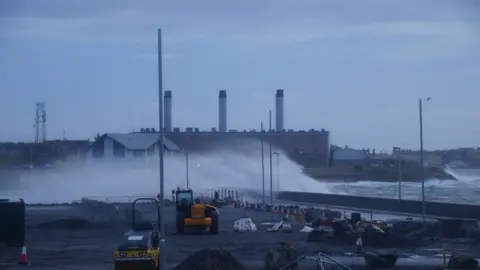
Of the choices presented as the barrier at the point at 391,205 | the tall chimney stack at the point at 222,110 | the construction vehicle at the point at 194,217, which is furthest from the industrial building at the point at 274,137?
the construction vehicle at the point at 194,217

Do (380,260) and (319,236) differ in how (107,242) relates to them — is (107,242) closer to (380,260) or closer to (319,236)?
(319,236)

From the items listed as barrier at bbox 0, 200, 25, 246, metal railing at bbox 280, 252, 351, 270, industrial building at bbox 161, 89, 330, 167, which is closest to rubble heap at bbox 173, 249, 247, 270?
metal railing at bbox 280, 252, 351, 270

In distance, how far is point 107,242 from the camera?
37156 millimetres

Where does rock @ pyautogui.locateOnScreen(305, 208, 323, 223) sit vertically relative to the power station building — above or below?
below

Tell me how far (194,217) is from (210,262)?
724 inches

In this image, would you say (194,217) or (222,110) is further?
(222,110)

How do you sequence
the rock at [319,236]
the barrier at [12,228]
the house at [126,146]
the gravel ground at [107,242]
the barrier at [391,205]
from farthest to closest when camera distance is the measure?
the house at [126,146], the barrier at [391,205], the barrier at [12,228], the rock at [319,236], the gravel ground at [107,242]

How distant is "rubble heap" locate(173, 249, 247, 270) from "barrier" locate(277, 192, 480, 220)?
2684cm

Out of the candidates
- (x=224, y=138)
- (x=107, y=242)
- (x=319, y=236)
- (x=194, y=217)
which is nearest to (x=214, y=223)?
(x=194, y=217)

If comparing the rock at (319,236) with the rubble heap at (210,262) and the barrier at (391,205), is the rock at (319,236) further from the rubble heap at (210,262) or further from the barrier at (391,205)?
the barrier at (391,205)

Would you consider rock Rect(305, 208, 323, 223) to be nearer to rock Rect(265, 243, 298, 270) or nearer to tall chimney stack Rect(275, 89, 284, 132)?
rock Rect(265, 243, 298, 270)

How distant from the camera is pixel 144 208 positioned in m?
64.7

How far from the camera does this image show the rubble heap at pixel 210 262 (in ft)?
72.1

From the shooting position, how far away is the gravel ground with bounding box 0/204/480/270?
2845cm
